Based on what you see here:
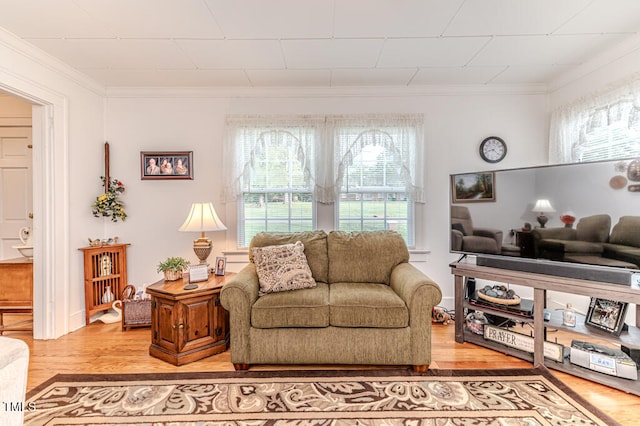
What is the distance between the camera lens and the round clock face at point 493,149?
3309 millimetres

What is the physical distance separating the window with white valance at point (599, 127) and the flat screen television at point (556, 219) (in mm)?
774

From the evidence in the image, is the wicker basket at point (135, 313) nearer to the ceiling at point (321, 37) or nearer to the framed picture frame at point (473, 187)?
the ceiling at point (321, 37)

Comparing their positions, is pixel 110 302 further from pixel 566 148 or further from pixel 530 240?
pixel 566 148

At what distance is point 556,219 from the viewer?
89.2 inches

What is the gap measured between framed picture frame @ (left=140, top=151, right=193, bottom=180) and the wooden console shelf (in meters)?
3.06

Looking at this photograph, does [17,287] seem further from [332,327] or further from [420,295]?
[420,295]

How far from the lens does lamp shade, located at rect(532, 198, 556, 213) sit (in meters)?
2.29

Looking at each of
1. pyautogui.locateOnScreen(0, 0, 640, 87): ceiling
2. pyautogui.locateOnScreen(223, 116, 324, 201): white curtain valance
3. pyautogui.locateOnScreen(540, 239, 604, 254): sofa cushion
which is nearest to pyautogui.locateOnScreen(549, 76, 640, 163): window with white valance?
pyautogui.locateOnScreen(0, 0, 640, 87): ceiling

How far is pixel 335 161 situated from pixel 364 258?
118 cm

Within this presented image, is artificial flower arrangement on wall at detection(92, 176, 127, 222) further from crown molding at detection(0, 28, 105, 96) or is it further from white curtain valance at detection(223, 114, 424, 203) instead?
white curtain valance at detection(223, 114, 424, 203)

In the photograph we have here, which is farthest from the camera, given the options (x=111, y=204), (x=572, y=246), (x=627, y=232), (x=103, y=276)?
(x=111, y=204)

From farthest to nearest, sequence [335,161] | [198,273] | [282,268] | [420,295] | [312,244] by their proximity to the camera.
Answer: [335,161], [312,244], [198,273], [282,268], [420,295]

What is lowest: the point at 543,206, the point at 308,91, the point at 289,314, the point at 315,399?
the point at 315,399

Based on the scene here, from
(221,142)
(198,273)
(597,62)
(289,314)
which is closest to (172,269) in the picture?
(198,273)
